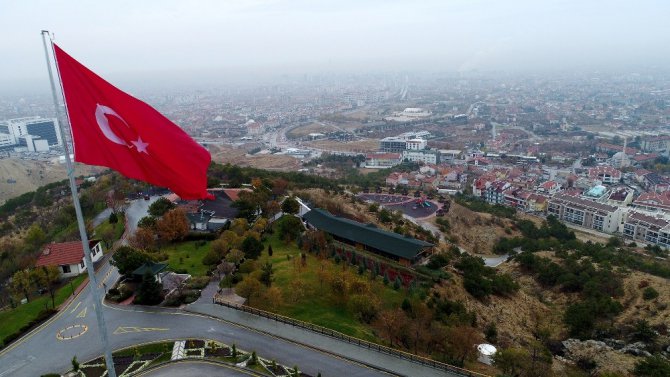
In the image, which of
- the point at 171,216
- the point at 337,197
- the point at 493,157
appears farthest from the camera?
the point at 493,157

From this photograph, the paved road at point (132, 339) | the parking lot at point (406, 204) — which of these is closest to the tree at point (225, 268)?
the paved road at point (132, 339)

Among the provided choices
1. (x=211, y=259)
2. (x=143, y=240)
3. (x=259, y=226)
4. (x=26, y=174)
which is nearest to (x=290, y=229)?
(x=259, y=226)

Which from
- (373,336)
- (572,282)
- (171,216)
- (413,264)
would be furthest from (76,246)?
(572,282)

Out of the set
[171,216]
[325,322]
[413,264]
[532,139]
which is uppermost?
[171,216]

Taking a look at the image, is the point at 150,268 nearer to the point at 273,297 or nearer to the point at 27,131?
the point at 273,297

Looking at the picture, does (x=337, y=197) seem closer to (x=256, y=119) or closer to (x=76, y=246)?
(x=76, y=246)

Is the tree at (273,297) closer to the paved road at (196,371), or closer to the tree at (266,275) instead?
the tree at (266,275)
